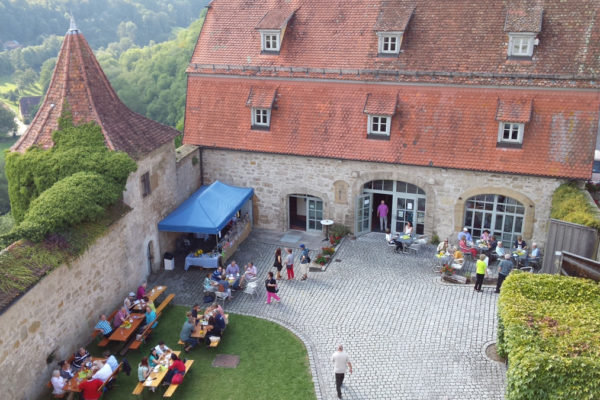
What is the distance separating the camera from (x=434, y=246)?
1008 inches

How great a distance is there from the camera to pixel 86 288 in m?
19.0

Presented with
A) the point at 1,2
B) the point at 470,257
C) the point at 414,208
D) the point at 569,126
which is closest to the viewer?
the point at 569,126

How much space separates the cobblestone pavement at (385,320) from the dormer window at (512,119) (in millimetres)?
5672

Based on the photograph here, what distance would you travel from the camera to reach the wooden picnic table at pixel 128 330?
61.8ft

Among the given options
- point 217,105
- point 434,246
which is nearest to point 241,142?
point 217,105

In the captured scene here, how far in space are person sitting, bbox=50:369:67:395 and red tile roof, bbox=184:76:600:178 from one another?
1332cm

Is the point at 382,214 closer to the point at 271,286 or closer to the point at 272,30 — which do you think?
the point at 271,286

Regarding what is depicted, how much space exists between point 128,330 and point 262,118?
11778 mm

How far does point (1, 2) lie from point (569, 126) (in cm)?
8780

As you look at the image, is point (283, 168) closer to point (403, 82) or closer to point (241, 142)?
point (241, 142)

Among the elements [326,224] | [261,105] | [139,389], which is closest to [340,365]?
[139,389]

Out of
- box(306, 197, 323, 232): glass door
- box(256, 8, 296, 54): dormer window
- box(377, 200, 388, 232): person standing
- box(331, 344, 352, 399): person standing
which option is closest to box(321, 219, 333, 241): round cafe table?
box(306, 197, 323, 232): glass door

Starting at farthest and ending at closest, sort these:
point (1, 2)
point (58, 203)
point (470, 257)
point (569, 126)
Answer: point (1, 2), point (470, 257), point (569, 126), point (58, 203)

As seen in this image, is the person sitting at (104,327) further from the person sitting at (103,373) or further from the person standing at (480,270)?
the person standing at (480,270)
